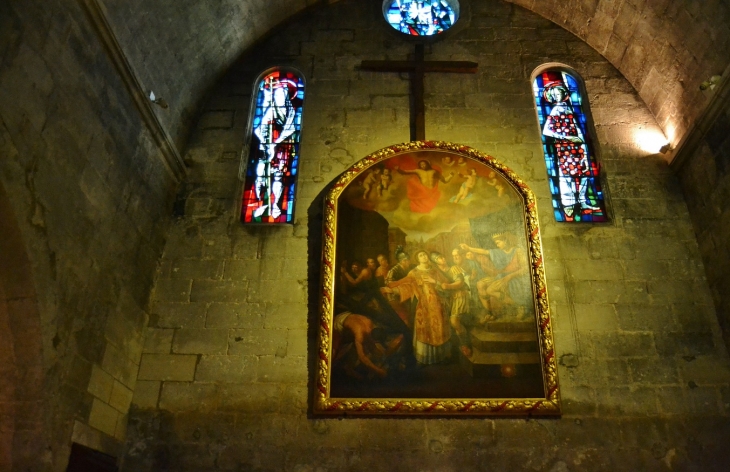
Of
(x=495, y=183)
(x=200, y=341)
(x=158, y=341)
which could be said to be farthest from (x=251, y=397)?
(x=495, y=183)

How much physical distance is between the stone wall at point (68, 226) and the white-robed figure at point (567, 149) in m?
3.94

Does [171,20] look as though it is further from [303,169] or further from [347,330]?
[347,330]

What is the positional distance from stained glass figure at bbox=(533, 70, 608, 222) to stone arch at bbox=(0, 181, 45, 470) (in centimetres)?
438

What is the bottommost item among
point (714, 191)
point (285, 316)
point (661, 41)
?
point (285, 316)

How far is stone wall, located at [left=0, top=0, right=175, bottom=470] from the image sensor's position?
146 inches

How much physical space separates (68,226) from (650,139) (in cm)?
532

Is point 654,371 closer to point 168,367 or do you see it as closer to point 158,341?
point 168,367

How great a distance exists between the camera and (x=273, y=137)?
6414mm

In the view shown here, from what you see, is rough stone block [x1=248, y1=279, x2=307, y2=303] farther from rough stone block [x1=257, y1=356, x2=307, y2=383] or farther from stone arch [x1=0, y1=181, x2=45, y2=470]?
stone arch [x1=0, y1=181, x2=45, y2=470]

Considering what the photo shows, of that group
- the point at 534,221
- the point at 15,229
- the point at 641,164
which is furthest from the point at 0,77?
the point at 641,164

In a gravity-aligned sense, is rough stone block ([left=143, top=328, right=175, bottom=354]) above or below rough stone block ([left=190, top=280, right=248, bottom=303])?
below

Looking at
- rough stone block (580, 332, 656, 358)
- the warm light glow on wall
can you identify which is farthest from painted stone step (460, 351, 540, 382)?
the warm light glow on wall

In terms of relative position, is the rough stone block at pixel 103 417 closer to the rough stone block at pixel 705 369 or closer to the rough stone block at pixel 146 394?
the rough stone block at pixel 146 394

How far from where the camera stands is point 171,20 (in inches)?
220
